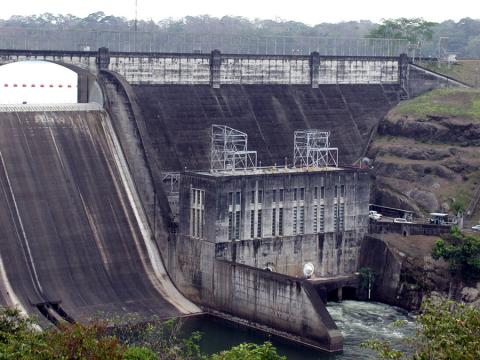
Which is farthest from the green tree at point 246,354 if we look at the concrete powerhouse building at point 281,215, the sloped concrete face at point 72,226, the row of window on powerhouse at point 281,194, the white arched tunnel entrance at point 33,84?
the white arched tunnel entrance at point 33,84

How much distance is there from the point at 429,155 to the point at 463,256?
41.8ft

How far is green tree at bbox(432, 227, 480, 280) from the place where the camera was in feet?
195

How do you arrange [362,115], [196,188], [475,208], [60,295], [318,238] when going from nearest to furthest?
[60,295] → [196,188] → [318,238] → [475,208] → [362,115]

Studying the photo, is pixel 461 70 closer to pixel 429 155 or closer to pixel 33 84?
pixel 429 155

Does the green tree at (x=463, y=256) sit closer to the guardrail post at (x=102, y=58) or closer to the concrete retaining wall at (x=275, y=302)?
the concrete retaining wall at (x=275, y=302)

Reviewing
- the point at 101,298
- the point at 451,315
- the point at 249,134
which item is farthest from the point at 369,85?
the point at 451,315

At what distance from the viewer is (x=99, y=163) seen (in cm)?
6106

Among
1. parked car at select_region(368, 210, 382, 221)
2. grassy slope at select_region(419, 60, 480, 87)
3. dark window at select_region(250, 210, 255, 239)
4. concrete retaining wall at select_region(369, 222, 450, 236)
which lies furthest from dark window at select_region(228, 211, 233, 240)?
grassy slope at select_region(419, 60, 480, 87)

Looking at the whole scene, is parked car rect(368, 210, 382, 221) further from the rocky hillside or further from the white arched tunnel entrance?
the white arched tunnel entrance

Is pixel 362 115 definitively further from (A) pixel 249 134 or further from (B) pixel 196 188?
(B) pixel 196 188

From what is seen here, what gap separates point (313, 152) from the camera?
65750 mm

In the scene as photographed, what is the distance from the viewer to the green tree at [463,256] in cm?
5934

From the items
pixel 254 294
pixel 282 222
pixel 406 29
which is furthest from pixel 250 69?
pixel 406 29

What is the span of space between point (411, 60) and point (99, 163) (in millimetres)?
31875
